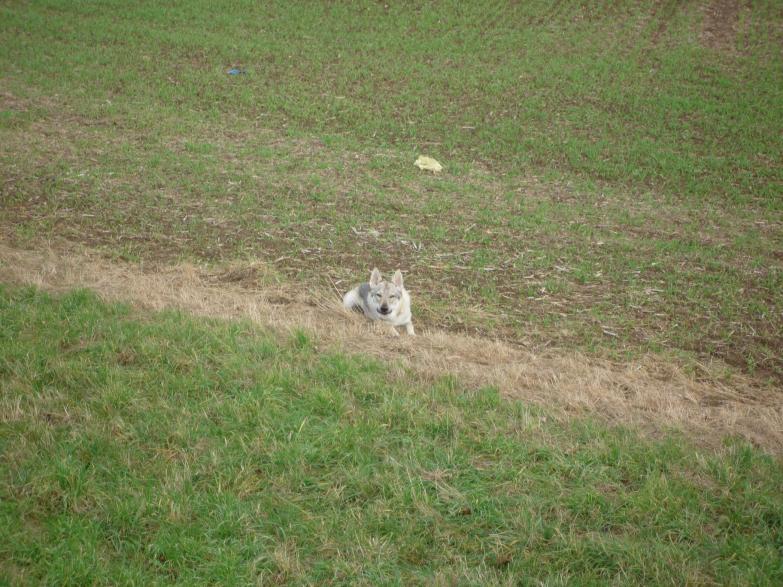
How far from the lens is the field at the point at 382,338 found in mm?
4328

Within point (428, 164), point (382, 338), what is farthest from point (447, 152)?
point (382, 338)

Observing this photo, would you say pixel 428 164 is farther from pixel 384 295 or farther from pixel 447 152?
pixel 384 295

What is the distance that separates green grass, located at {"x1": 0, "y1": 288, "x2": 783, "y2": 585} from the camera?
160 inches

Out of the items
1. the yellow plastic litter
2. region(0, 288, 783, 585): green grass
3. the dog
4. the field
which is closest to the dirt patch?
the field

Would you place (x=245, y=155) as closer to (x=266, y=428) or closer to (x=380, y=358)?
(x=380, y=358)

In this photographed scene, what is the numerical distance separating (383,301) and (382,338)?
0.83m

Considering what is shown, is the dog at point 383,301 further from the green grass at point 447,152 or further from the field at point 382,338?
the green grass at point 447,152

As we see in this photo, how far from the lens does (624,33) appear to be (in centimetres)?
2495

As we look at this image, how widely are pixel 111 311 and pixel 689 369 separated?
615cm

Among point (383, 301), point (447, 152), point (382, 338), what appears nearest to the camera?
point (382, 338)

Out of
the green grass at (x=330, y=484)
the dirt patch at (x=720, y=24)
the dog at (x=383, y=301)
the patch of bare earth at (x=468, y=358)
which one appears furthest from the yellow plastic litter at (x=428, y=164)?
the dirt patch at (x=720, y=24)

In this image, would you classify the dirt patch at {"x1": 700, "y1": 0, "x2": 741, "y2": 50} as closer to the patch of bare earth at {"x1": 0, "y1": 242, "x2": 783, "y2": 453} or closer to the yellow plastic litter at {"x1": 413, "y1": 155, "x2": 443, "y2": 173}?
the yellow plastic litter at {"x1": 413, "y1": 155, "x2": 443, "y2": 173}

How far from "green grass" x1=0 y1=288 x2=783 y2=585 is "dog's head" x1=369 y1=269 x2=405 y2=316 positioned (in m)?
1.87

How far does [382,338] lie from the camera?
736 cm
